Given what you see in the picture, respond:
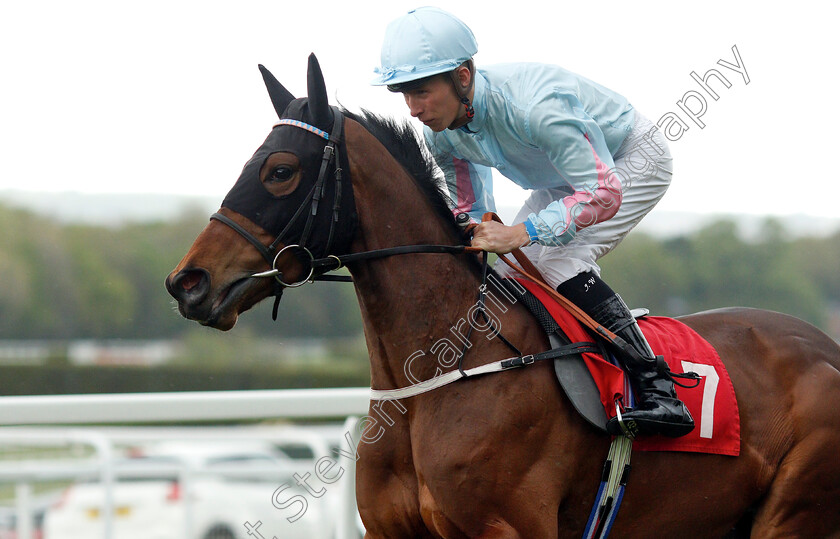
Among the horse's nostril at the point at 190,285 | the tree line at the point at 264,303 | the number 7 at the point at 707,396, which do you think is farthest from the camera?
the tree line at the point at 264,303

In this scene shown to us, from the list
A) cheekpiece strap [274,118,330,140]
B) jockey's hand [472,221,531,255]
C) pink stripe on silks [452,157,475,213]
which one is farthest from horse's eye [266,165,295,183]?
pink stripe on silks [452,157,475,213]

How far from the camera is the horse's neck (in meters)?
2.32

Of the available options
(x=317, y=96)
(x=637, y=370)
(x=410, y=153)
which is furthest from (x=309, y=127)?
(x=637, y=370)

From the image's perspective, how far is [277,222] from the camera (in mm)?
2191

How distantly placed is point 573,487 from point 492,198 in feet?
3.56

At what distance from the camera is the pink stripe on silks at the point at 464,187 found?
9.47ft

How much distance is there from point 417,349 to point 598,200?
668mm

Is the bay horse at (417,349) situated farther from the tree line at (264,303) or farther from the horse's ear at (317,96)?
the tree line at (264,303)

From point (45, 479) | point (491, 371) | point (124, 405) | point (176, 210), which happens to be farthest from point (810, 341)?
point (176, 210)

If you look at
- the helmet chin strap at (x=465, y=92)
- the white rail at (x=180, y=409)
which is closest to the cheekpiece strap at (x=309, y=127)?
the helmet chin strap at (x=465, y=92)

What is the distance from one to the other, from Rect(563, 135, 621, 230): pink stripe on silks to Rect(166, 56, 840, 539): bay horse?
34 centimetres

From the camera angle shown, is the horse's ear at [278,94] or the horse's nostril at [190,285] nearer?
the horse's nostril at [190,285]

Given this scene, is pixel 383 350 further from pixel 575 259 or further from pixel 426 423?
pixel 575 259

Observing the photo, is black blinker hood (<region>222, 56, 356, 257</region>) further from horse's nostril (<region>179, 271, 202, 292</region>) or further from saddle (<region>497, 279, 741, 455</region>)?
saddle (<region>497, 279, 741, 455</region>)
